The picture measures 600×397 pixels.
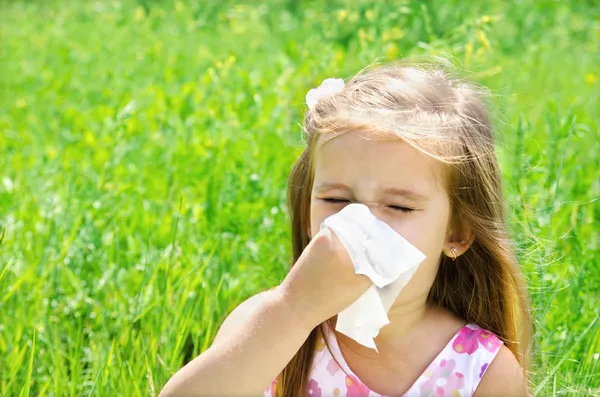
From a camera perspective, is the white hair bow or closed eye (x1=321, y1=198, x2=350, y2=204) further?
the white hair bow

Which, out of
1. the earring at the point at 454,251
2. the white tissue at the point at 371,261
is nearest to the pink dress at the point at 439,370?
the earring at the point at 454,251

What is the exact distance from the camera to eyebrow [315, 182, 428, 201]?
1.65 metres

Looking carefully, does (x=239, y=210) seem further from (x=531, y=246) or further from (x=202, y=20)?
(x=202, y=20)

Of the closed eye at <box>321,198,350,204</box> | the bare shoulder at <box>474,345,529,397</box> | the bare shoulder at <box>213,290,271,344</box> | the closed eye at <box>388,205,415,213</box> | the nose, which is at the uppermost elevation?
the closed eye at <box>321,198,350,204</box>

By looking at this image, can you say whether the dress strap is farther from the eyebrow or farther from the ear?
the eyebrow

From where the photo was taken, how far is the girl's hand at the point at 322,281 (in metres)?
1.47

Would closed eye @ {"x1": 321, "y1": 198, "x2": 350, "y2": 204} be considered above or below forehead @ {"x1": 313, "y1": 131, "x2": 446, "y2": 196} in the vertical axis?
below

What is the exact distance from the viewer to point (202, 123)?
3.28 m

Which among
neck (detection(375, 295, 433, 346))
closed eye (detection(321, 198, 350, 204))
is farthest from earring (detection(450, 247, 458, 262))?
closed eye (detection(321, 198, 350, 204))

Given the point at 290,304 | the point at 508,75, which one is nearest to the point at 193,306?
the point at 290,304

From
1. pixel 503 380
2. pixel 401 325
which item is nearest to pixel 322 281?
pixel 401 325

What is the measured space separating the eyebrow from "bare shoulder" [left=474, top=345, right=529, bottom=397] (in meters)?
0.39

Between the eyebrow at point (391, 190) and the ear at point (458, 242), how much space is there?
20cm

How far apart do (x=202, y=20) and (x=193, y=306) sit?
1.64 meters
